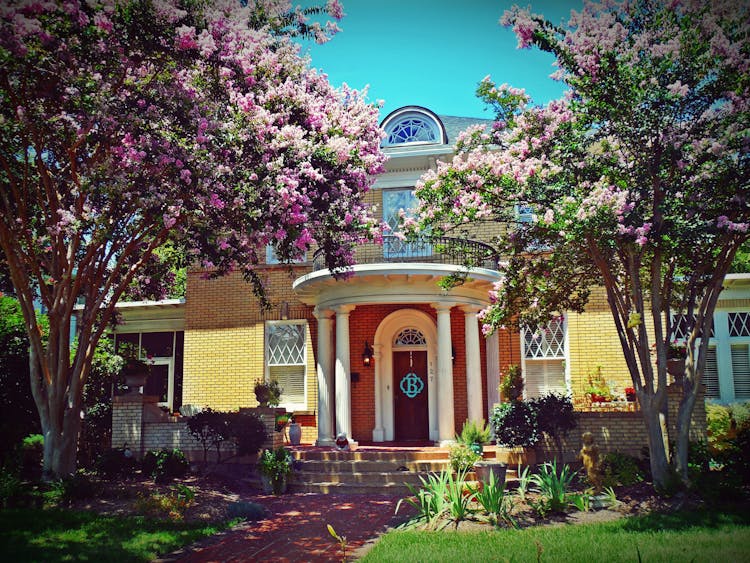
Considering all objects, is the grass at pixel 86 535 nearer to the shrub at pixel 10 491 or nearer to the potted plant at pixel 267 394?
the shrub at pixel 10 491

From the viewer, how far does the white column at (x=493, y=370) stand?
16.3 metres

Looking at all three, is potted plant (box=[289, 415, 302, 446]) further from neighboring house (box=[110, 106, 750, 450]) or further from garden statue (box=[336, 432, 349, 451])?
garden statue (box=[336, 432, 349, 451])

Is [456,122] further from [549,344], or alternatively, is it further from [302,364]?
[302,364]

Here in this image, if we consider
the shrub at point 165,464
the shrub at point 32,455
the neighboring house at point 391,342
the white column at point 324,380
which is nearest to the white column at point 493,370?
the neighboring house at point 391,342

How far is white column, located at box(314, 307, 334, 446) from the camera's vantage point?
1550cm

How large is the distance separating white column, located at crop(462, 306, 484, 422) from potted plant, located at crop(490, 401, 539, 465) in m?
1.60

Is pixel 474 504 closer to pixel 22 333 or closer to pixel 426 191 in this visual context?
pixel 426 191

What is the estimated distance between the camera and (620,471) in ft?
36.6

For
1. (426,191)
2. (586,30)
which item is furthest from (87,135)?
(586,30)

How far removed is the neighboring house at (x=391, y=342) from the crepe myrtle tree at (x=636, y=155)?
4647mm

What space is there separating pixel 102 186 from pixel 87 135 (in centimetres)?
75

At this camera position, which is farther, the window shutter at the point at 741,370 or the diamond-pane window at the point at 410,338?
the diamond-pane window at the point at 410,338

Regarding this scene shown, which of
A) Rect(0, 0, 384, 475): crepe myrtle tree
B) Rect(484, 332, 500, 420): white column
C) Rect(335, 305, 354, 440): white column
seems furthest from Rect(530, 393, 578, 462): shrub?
Rect(0, 0, 384, 475): crepe myrtle tree

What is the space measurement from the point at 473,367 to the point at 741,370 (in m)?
6.87
